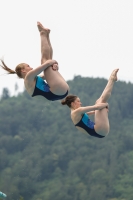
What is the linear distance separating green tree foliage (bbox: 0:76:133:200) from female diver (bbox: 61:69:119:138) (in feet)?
363

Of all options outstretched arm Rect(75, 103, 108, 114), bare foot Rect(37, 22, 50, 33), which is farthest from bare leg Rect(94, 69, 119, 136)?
bare foot Rect(37, 22, 50, 33)

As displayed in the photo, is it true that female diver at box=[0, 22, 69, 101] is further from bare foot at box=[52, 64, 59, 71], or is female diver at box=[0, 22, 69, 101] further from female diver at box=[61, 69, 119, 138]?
female diver at box=[61, 69, 119, 138]

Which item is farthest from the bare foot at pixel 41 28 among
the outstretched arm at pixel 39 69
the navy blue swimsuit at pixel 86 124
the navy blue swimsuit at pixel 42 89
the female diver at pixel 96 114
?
the navy blue swimsuit at pixel 86 124

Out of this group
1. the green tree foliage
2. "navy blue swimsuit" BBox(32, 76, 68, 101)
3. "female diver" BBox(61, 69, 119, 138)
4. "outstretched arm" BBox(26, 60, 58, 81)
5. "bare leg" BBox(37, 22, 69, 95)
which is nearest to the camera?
"outstretched arm" BBox(26, 60, 58, 81)

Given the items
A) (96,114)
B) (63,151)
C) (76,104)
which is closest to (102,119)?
(96,114)

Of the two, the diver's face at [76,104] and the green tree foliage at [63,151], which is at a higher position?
the diver's face at [76,104]

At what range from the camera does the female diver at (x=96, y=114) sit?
18641mm

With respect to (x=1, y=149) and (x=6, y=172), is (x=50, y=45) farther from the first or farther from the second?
(x=1, y=149)

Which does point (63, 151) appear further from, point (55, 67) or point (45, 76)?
point (55, 67)

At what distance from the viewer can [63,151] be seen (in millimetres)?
164000

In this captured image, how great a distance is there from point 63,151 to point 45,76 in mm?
146650

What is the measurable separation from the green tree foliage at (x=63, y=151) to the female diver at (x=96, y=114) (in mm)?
110633

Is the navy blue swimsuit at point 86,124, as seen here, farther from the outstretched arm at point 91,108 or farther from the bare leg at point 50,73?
the bare leg at point 50,73

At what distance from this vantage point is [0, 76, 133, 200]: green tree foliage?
141625 mm
